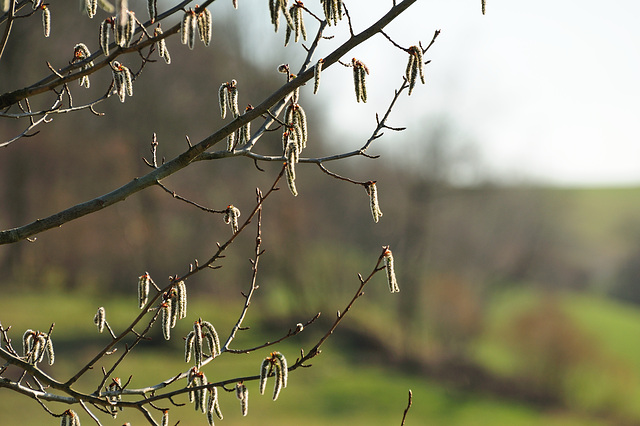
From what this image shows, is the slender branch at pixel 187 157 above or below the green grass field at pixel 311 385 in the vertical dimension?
above

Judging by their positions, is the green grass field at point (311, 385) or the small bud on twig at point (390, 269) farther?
the green grass field at point (311, 385)

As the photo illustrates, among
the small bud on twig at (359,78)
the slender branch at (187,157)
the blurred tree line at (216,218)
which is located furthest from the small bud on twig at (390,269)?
the blurred tree line at (216,218)

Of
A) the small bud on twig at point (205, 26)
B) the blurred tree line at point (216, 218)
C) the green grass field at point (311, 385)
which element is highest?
the small bud on twig at point (205, 26)

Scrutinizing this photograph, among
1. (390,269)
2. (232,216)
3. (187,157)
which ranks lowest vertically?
(390,269)

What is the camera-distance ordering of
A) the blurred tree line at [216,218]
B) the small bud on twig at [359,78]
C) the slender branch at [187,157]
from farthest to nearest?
the blurred tree line at [216,218] → the small bud on twig at [359,78] → the slender branch at [187,157]

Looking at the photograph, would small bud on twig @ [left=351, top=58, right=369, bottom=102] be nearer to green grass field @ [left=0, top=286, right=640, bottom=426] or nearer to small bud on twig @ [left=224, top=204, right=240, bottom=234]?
small bud on twig @ [left=224, top=204, right=240, bottom=234]

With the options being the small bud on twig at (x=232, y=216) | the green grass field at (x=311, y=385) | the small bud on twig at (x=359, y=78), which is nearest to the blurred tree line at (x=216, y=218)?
the green grass field at (x=311, y=385)

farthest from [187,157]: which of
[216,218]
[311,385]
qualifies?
[216,218]

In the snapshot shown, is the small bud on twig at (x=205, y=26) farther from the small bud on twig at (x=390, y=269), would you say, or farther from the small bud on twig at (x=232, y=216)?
the small bud on twig at (x=390, y=269)

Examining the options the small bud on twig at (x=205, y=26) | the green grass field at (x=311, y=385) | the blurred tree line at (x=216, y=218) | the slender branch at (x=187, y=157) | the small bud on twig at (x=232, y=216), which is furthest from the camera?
the blurred tree line at (x=216, y=218)

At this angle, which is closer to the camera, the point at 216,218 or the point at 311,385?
the point at 311,385

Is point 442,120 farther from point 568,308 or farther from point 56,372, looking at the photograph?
point 56,372

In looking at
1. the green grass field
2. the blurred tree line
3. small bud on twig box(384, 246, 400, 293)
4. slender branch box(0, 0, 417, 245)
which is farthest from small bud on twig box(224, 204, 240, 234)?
the blurred tree line

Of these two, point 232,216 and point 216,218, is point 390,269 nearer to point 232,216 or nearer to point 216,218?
point 232,216
